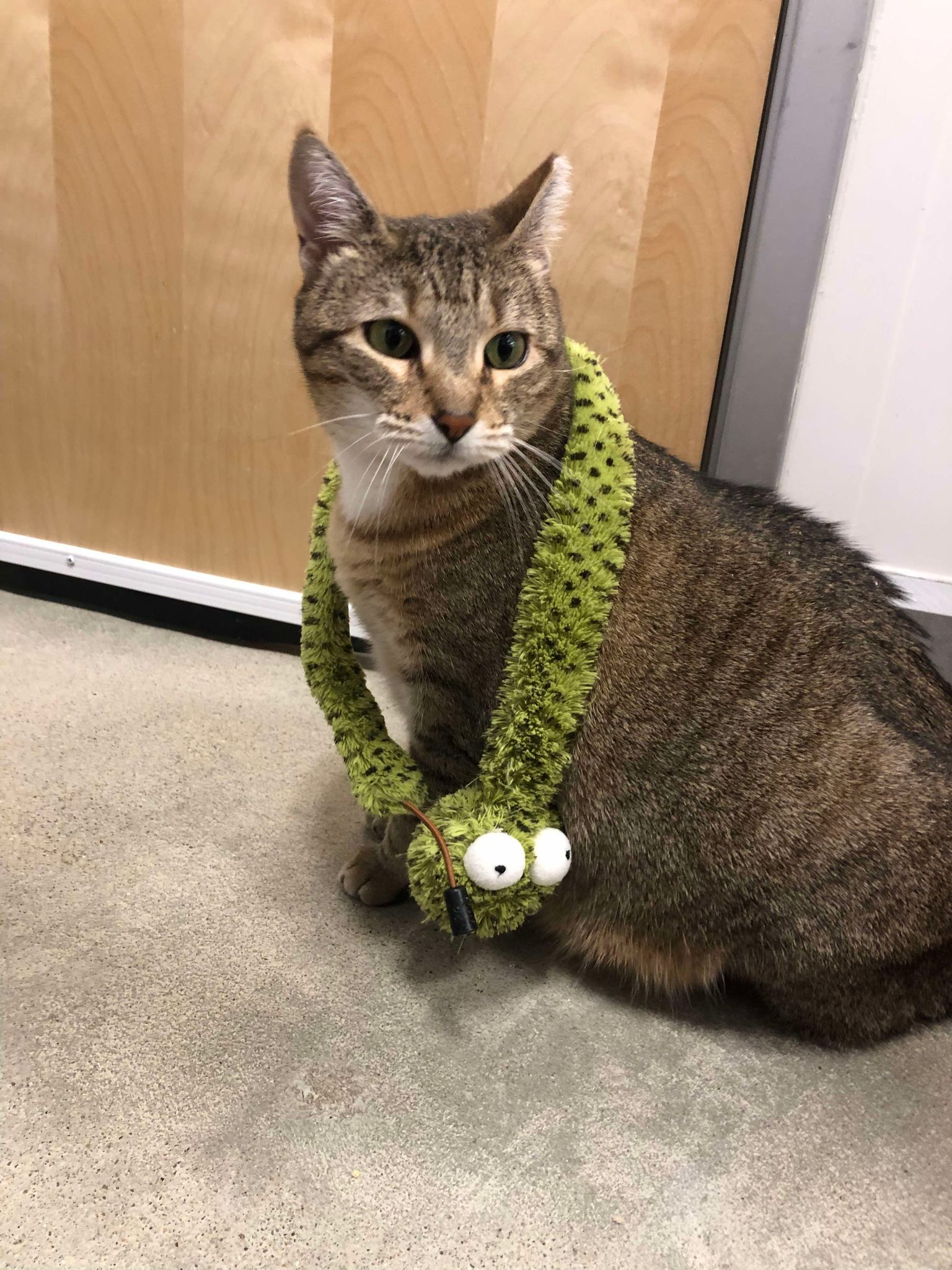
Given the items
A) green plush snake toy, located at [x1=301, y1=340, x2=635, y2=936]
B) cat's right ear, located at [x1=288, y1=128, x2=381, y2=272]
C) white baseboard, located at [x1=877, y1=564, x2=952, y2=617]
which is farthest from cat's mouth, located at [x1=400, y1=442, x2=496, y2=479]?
white baseboard, located at [x1=877, y1=564, x2=952, y2=617]

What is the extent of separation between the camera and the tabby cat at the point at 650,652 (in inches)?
36.1

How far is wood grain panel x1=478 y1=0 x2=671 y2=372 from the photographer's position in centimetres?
134

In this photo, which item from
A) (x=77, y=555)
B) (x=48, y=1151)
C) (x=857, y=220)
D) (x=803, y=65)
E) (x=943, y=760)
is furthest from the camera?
(x=77, y=555)

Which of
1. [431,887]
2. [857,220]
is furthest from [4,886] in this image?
[857,220]

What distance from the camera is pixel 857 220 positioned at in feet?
4.70

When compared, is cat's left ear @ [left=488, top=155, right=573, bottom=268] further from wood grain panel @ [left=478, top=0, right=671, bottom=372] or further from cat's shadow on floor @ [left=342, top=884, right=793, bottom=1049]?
cat's shadow on floor @ [left=342, top=884, right=793, bottom=1049]

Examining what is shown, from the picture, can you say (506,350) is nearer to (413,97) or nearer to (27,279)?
(413,97)

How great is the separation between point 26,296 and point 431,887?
1.55 m

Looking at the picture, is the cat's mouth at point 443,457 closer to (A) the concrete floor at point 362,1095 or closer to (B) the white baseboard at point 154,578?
(A) the concrete floor at point 362,1095

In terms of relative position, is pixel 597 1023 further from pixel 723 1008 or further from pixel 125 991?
pixel 125 991

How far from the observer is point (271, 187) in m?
1.51

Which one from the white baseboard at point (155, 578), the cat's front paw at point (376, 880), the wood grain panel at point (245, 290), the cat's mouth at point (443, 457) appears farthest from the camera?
the white baseboard at point (155, 578)

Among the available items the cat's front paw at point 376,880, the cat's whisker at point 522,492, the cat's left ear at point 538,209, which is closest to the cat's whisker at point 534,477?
the cat's whisker at point 522,492

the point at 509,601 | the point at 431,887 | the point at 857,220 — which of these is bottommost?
the point at 431,887
